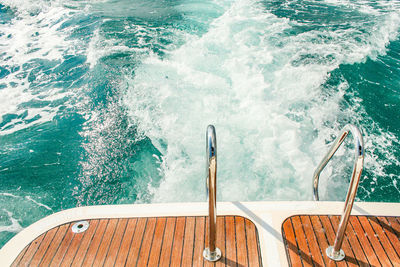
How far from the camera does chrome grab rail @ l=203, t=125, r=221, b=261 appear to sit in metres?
1.47

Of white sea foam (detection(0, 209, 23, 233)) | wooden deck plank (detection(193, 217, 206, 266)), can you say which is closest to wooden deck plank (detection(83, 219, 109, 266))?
wooden deck plank (detection(193, 217, 206, 266))

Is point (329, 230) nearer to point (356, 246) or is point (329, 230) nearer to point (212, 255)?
point (356, 246)

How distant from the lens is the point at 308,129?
4379 mm

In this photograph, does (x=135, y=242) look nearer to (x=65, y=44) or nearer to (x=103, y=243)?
(x=103, y=243)

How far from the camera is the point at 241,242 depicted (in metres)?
2.00

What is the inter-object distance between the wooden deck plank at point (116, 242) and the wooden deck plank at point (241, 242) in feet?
2.85

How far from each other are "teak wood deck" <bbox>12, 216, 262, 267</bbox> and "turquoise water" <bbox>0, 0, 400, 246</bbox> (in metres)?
1.35

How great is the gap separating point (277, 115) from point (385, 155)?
1.66 m

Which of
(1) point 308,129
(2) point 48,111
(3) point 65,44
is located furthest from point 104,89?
(1) point 308,129

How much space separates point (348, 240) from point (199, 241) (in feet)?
3.60

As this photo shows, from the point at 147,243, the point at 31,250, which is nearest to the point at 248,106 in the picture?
the point at 147,243

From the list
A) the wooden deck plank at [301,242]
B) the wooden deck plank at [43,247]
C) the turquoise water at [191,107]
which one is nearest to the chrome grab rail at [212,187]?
the wooden deck plank at [301,242]

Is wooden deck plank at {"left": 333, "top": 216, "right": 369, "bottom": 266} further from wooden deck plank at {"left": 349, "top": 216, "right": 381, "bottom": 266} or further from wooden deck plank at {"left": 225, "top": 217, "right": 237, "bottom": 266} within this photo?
wooden deck plank at {"left": 225, "top": 217, "right": 237, "bottom": 266}

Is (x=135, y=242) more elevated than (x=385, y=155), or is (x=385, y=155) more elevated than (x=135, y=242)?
(x=135, y=242)
